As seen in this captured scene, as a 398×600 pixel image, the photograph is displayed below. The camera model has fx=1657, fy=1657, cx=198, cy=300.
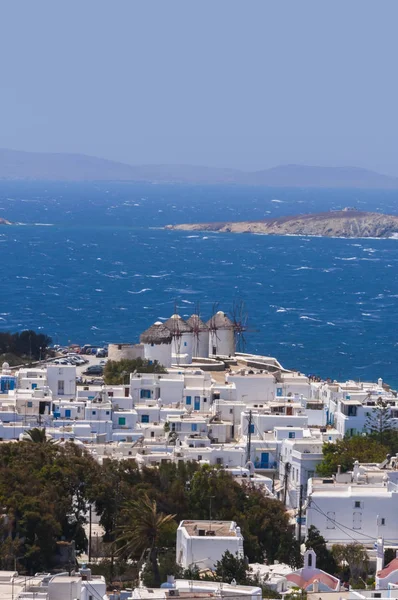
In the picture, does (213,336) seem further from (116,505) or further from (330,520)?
(116,505)

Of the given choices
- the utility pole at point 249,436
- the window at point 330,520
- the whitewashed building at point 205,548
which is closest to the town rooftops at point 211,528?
the whitewashed building at point 205,548

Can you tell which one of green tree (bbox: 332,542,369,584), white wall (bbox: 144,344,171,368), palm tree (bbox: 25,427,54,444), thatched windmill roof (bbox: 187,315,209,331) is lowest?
green tree (bbox: 332,542,369,584)

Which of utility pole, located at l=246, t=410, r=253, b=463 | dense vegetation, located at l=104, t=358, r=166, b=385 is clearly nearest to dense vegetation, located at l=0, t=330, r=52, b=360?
dense vegetation, located at l=104, t=358, r=166, b=385

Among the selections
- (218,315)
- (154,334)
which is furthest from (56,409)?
(218,315)

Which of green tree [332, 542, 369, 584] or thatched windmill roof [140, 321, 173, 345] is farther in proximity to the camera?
thatched windmill roof [140, 321, 173, 345]

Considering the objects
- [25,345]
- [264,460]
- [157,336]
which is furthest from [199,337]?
[264,460]

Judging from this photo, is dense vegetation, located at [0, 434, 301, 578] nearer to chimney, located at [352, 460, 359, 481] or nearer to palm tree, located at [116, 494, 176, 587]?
palm tree, located at [116, 494, 176, 587]
